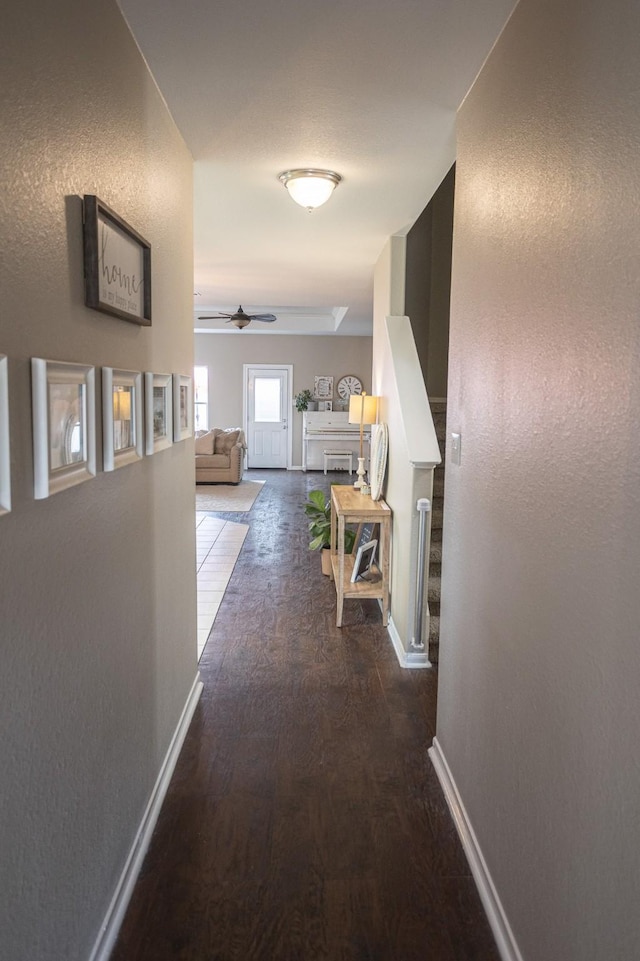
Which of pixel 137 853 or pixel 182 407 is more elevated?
pixel 182 407

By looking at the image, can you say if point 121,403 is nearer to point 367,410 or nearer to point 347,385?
point 367,410

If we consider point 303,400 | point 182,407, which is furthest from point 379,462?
point 303,400

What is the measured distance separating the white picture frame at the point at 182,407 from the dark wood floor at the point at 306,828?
1231 mm

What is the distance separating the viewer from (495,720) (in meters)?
1.78

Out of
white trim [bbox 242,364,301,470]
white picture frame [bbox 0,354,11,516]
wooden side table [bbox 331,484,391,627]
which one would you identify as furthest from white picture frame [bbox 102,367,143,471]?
white trim [bbox 242,364,301,470]

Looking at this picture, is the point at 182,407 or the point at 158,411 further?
the point at 182,407

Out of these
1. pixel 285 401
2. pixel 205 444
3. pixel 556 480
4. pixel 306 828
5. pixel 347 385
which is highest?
pixel 347 385

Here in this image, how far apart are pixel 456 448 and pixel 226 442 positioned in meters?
7.57

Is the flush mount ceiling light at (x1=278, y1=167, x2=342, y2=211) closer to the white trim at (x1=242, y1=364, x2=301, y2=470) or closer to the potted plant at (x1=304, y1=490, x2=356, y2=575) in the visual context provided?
the potted plant at (x1=304, y1=490, x2=356, y2=575)

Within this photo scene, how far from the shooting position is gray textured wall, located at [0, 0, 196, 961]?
1087mm

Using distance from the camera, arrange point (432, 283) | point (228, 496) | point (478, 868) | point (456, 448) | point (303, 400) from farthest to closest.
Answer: point (303, 400) < point (228, 496) < point (432, 283) < point (456, 448) < point (478, 868)

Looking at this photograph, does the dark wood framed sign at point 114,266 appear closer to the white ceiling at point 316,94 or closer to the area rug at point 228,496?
the white ceiling at point 316,94

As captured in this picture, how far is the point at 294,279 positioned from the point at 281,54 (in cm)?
403

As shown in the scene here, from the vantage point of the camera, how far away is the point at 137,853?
1.91m
